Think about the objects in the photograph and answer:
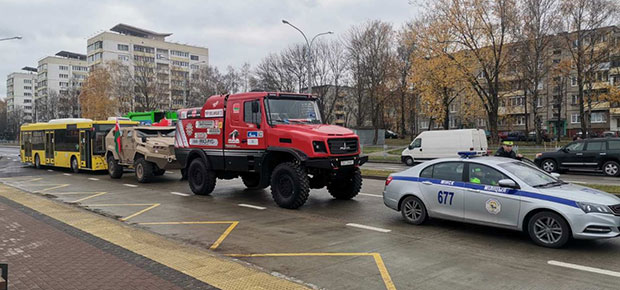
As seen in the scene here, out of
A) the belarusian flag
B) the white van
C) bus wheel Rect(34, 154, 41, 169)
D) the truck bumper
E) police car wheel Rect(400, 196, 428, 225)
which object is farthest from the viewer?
bus wheel Rect(34, 154, 41, 169)

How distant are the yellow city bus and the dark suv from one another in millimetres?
18952

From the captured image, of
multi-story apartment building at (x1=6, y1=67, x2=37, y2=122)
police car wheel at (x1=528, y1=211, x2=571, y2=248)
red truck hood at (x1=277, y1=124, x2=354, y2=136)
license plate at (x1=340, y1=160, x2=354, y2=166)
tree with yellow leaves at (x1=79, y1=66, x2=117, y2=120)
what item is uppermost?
multi-story apartment building at (x1=6, y1=67, x2=37, y2=122)

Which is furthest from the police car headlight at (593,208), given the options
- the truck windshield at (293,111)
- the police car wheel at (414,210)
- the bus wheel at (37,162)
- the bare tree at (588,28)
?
the bare tree at (588,28)

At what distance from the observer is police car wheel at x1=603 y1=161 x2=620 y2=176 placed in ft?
59.9

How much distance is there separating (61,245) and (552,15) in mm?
40286

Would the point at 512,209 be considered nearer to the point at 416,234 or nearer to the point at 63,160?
the point at 416,234

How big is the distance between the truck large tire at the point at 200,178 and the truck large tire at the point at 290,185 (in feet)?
9.37

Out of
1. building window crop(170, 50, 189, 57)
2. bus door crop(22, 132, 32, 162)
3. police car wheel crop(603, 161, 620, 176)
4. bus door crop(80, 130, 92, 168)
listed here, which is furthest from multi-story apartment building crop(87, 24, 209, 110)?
police car wheel crop(603, 161, 620, 176)

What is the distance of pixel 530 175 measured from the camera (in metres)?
7.73

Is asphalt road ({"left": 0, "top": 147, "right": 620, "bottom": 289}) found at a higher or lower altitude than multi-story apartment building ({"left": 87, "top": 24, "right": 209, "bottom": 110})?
lower

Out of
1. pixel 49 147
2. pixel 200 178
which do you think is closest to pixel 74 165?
pixel 49 147

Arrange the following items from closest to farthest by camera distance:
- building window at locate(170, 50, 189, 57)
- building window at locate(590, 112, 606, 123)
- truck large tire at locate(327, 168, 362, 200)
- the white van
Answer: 1. truck large tire at locate(327, 168, 362, 200)
2. the white van
3. building window at locate(590, 112, 606, 123)
4. building window at locate(170, 50, 189, 57)

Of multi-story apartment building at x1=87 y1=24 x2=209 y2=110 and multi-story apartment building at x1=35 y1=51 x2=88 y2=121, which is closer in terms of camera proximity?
multi-story apartment building at x1=87 y1=24 x2=209 y2=110

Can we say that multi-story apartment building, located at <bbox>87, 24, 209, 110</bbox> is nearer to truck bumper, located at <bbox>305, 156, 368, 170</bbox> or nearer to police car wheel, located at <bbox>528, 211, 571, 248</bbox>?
truck bumper, located at <bbox>305, 156, 368, 170</bbox>
